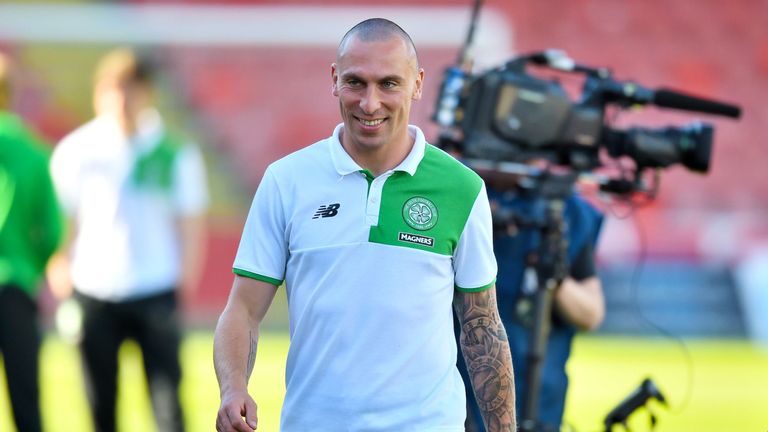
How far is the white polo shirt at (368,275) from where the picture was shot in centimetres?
274

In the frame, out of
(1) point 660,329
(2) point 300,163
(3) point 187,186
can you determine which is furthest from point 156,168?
(2) point 300,163

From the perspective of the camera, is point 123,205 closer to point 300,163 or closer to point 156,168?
point 156,168

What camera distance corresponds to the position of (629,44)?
15180 millimetres

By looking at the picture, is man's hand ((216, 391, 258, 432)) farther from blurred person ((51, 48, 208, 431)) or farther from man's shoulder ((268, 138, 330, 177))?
blurred person ((51, 48, 208, 431))

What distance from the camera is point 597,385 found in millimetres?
9383

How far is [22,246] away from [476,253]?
318 centimetres

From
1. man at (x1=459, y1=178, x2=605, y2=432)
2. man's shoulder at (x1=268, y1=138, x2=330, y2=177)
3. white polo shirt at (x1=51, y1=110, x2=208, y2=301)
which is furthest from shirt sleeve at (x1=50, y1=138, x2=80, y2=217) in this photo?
man's shoulder at (x1=268, y1=138, x2=330, y2=177)

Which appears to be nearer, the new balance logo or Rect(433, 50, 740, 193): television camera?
the new balance logo

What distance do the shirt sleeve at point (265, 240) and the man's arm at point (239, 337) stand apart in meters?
0.03

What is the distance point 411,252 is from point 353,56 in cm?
41

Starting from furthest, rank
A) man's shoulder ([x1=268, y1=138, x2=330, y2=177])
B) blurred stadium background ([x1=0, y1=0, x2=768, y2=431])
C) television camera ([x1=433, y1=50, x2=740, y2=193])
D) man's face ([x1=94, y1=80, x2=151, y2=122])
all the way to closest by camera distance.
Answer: blurred stadium background ([x1=0, y1=0, x2=768, y2=431]) < man's face ([x1=94, y1=80, x2=151, y2=122]) < television camera ([x1=433, y1=50, x2=740, y2=193]) < man's shoulder ([x1=268, y1=138, x2=330, y2=177])

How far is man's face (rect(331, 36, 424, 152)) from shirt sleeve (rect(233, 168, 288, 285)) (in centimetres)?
21

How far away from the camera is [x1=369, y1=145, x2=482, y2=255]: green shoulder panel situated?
2.77m

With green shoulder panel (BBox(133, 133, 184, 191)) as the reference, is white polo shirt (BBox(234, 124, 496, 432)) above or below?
above
